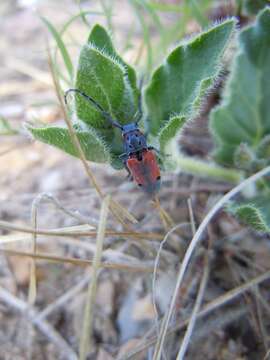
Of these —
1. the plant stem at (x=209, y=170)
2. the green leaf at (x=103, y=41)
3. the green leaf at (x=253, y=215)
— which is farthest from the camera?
the plant stem at (x=209, y=170)

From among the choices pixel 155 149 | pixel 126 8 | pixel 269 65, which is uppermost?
pixel 126 8

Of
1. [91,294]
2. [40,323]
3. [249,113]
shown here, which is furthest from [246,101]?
[40,323]

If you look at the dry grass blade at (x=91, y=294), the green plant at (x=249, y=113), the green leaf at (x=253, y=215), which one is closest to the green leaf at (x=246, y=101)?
the green plant at (x=249, y=113)

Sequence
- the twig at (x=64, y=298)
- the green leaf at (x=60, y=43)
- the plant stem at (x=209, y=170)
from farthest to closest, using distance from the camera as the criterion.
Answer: the plant stem at (x=209, y=170)
the twig at (x=64, y=298)
the green leaf at (x=60, y=43)

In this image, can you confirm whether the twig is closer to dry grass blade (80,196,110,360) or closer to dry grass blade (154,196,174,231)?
dry grass blade (154,196,174,231)

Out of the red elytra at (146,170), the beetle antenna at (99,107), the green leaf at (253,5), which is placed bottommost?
the red elytra at (146,170)

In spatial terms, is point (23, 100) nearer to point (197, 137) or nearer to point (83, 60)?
point (197, 137)

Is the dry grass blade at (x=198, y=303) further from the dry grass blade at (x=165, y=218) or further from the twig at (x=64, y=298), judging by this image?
the twig at (x=64, y=298)

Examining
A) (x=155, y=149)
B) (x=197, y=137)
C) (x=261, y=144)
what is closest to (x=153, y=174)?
(x=155, y=149)
